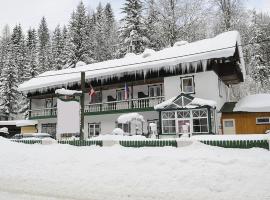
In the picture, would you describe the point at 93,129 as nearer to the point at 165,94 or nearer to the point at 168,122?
the point at 165,94

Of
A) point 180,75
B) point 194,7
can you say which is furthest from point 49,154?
point 194,7

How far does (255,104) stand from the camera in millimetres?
23750

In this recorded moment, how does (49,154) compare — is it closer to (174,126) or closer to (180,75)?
(174,126)

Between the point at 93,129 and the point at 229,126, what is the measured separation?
13.2m

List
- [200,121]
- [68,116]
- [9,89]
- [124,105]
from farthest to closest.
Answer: [9,89] → [124,105] → [200,121] → [68,116]

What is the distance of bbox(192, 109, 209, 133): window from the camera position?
2210 centimetres

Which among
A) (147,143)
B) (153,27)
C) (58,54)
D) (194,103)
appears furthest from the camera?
(58,54)

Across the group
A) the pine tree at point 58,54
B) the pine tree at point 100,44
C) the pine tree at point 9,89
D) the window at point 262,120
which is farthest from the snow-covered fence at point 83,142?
the pine tree at point 100,44

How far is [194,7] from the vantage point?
3819 cm

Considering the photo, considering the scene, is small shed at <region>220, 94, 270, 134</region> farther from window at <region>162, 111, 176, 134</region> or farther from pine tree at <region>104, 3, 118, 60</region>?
pine tree at <region>104, 3, 118, 60</region>

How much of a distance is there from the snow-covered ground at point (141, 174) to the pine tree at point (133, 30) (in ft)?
99.7

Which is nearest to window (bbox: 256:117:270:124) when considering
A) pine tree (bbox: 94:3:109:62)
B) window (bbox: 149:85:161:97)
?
window (bbox: 149:85:161:97)

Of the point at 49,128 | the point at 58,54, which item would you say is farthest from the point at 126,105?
the point at 58,54

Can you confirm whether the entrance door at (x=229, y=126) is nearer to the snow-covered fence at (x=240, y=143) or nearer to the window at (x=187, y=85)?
the window at (x=187, y=85)
